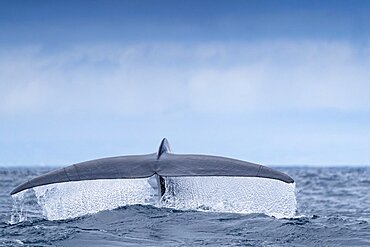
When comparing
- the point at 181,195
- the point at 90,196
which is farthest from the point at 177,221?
the point at 90,196

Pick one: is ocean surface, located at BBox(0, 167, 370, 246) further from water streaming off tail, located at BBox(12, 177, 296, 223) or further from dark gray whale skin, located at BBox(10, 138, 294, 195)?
dark gray whale skin, located at BBox(10, 138, 294, 195)

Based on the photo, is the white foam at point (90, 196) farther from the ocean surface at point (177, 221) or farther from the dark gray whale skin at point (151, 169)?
the dark gray whale skin at point (151, 169)

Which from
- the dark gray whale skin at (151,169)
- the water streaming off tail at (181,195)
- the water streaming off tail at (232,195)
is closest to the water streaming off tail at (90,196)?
the water streaming off tail at (181,195)

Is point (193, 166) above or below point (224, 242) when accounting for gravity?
above

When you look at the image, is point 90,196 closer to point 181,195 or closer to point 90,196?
point 90,196

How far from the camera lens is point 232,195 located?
8.91m

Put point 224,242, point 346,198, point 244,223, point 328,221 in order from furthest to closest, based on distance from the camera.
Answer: point 346,198
point 328,221
point 244,223
point 224,242

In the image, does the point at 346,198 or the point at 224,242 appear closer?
the point at 224,242

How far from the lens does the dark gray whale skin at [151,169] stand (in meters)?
8.35

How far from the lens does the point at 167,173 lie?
8.59 m

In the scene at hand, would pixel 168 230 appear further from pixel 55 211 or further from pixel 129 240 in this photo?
pixel 55 211

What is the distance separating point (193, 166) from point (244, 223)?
1.17m

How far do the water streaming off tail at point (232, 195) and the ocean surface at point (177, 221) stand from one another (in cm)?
1

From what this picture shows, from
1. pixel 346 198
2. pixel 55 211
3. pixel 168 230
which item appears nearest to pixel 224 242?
pixel 168 230
